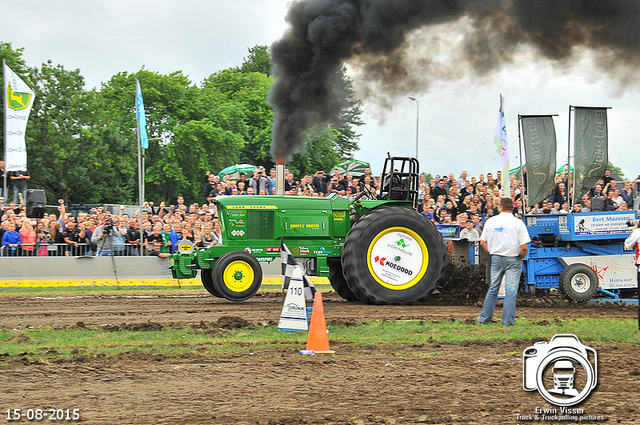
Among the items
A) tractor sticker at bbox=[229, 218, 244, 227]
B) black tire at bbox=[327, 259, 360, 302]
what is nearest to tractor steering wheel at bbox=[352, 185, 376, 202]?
black tire at bbox=[327, 259, 360, 302]

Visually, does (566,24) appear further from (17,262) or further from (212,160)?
(212,160)

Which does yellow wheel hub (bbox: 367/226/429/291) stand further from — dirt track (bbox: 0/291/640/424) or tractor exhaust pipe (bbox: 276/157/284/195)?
dirt track (bbox: 0/291/640/424)

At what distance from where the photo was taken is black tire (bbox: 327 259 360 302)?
1223 cm

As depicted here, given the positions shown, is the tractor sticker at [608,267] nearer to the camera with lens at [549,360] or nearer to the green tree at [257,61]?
the camera with lens at [549,360]

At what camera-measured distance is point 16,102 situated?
21391mm

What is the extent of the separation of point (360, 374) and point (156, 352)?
218 centimetres

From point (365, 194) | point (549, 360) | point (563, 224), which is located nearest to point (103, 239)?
point (365, 194)

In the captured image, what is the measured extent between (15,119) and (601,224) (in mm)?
17350

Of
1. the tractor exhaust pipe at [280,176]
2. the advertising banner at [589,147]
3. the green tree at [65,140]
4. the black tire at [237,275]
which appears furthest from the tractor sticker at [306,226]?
the green tree at [65,140]

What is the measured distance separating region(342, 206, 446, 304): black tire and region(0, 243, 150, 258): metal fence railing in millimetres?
7377

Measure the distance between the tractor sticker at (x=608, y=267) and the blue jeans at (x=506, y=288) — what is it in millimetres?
3135

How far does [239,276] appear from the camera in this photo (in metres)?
11.1

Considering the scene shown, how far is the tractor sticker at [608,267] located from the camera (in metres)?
11.5

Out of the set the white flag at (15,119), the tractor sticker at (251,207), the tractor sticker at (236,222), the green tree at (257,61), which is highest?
the green tree at (257,61)
